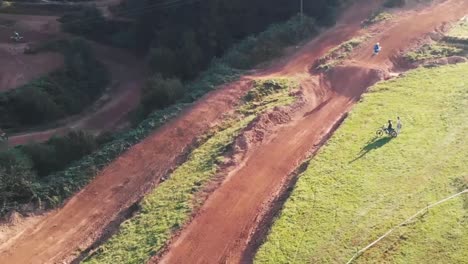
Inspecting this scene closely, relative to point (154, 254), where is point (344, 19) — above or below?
above

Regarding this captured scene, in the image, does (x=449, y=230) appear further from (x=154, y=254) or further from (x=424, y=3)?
(x=424, y=3)

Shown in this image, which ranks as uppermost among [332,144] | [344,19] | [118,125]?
[344,19]

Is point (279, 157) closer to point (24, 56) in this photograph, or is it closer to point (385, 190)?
point (385, 190)

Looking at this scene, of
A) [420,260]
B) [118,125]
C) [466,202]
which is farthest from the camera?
[118,125]

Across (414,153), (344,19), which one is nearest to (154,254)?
(414,153)

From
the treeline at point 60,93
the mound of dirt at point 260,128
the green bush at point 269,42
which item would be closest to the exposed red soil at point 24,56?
the treeline at point 60,93

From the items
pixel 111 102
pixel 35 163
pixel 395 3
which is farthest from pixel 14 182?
pixel 395 3
